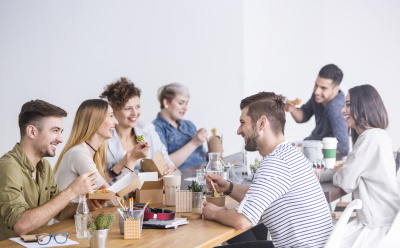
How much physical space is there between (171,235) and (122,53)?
15.8ft

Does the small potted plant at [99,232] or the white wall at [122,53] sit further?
the white wall at [122,53]

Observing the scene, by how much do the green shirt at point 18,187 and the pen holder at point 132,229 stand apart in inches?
17.1

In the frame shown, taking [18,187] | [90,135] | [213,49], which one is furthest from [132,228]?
[213,49]

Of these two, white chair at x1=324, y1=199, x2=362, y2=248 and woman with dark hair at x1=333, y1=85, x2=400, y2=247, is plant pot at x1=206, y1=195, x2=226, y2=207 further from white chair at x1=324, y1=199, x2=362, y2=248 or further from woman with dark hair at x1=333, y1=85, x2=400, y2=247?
woman with dark hair at x1=333, y1=85, x2=400, y2=247

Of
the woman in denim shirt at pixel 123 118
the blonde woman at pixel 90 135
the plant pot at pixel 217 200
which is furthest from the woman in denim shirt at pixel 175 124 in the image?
the plant pot at pixel 217 200

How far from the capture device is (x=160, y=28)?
22.2 ft

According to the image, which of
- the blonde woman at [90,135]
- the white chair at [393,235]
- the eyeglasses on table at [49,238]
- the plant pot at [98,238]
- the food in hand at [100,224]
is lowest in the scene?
the white chair at [393,235]

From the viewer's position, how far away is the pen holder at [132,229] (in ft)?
6.50

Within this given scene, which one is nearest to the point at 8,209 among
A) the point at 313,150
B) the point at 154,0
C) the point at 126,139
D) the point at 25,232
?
the point at 25,232

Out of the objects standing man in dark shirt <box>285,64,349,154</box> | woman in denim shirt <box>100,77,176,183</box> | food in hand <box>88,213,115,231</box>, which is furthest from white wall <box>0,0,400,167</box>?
food in hand <box>88,213,115,231</box>

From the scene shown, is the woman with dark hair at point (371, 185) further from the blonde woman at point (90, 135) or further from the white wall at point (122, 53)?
the white wall at point (122, 53)

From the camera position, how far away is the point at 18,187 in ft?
7.29

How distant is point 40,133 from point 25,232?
505 mm

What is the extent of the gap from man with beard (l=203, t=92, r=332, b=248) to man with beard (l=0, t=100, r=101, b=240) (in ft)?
1.94
